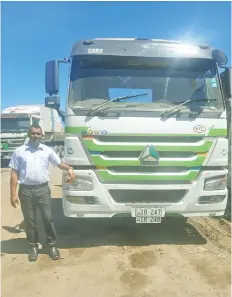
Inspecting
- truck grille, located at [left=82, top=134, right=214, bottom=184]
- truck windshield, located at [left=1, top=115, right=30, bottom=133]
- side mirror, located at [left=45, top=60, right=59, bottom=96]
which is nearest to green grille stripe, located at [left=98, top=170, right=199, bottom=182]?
truck grille, located at [left=82, top=134, right=214, bottom=184]

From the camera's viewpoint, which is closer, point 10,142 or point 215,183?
point 215,183

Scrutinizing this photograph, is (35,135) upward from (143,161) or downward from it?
upward

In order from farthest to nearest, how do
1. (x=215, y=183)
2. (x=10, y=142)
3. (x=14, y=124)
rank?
(x=14, y=124) → (x=10, y=142) → (x=215, y=183)

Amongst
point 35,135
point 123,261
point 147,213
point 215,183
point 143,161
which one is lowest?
point 123,261

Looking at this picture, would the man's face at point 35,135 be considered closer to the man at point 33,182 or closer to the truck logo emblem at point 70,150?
the man at point 33,182

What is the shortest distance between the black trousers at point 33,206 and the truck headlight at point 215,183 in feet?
7.81

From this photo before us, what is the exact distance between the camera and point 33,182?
4.83 meters

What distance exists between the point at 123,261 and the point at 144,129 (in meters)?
1.87

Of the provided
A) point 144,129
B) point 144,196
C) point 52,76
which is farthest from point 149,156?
point 52,76

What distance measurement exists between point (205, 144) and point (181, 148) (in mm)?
378

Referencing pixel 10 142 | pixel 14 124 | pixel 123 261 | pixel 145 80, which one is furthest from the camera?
pixel 14 124

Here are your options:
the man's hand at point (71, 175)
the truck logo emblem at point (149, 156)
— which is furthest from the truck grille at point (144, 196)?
the man's hand at point (71, 175)

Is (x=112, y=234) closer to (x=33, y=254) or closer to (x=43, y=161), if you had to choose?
(x=33, y=254)

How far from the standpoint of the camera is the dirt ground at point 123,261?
393 cm
